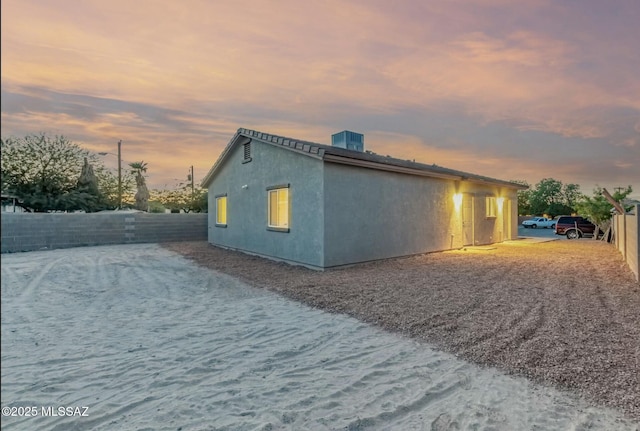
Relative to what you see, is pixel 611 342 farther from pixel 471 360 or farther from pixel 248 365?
pixel 248 365

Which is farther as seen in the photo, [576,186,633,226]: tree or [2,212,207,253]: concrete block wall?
[576,186,633,226]: tree

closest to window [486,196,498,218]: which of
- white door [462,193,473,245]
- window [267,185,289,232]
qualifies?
white door [462,193,473,245]

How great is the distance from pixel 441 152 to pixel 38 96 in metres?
18.1

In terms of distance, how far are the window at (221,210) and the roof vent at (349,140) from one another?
5006 millimetres

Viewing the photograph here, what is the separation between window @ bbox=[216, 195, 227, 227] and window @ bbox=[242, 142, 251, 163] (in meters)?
2.56

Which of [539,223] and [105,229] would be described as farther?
[539,223]

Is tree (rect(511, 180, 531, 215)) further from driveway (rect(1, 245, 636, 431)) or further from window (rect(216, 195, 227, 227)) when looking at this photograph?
driveway (rect(1, 245, 636, 431))

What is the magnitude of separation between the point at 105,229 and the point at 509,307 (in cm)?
1597

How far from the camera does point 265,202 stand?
11.2 meters

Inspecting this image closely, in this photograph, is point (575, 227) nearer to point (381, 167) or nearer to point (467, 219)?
point (467, 219)

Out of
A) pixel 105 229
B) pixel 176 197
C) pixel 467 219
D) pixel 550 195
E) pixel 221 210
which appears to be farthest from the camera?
pixel 550 195

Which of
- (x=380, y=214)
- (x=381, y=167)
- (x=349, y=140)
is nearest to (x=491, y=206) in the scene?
(x=349, y=140)

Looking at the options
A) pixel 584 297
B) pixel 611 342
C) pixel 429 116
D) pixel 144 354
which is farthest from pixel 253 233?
pixel 611 342

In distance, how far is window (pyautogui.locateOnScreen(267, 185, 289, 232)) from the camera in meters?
10.4
